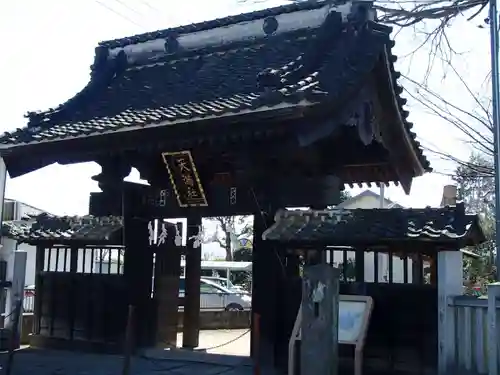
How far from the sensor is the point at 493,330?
7758 mm

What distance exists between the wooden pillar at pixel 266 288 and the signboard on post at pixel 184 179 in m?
1.25

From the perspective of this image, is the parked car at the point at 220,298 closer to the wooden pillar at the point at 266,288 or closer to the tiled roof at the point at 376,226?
the wooden pillar at the point at 266,288

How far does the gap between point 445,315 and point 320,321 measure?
2.12m

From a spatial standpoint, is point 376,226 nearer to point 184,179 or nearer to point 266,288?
point 266,288

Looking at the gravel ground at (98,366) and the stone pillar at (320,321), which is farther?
the gravel ground at (98,366)

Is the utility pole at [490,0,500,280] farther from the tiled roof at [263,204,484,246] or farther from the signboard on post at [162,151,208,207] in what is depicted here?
the signboard on post at [162,151,208,207]

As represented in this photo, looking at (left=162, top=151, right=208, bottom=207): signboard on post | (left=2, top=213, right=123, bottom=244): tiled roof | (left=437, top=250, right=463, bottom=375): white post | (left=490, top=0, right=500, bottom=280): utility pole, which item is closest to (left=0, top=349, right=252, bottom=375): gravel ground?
(left=2, top=213, right=123, bottom=244): tiled roof

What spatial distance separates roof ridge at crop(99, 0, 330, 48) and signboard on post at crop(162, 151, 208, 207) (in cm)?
319

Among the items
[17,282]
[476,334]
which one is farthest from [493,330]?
[17,282]

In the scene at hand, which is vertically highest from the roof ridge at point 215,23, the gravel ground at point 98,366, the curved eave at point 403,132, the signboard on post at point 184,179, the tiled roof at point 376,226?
the roof ridge at point 215,23

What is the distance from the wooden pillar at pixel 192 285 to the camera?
11812 mm

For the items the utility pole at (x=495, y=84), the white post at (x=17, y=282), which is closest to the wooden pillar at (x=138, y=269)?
the white post at (x=17, y=282)

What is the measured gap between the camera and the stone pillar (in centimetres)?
719

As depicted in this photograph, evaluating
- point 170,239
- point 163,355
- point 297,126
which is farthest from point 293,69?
point 163,355
